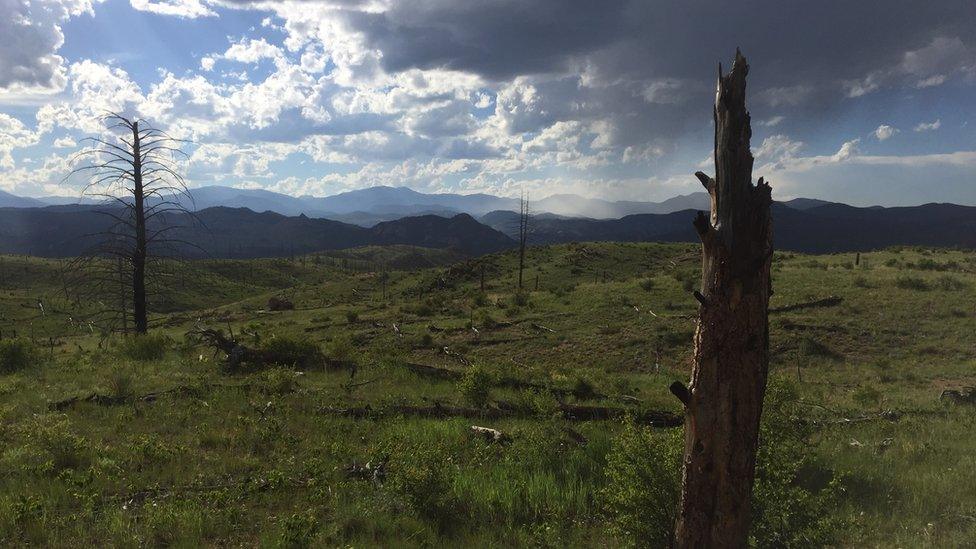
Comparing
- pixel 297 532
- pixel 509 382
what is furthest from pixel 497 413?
pixel 297 532

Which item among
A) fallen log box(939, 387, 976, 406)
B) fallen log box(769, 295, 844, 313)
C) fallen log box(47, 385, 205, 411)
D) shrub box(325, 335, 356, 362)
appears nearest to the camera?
fallen log box(47, 385, 205, 411)

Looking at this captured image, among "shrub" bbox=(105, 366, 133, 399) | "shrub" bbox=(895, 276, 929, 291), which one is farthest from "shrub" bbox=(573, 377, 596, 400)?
"shrub" bbox=(895, 276, 929, 291)

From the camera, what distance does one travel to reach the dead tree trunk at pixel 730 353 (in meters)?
4.22

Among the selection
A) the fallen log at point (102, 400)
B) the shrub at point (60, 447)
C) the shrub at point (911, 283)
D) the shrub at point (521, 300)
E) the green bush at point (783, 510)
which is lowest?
the shrub at point (521, 300)

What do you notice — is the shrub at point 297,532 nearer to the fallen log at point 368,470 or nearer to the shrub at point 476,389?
the fallen log at point 368,470

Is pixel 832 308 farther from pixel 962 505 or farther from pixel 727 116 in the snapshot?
pixel 727 116

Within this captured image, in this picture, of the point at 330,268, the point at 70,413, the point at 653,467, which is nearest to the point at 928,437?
the point at 653,467

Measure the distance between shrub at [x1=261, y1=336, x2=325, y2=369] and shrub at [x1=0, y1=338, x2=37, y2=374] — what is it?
7623 mm

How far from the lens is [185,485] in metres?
7.19

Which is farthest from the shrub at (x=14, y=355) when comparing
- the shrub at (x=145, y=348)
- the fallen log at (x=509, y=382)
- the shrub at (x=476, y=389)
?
the shrub at (x=476, y=389)

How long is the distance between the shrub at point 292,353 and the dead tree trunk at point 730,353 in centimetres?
1388

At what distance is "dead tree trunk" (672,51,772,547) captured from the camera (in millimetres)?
4223

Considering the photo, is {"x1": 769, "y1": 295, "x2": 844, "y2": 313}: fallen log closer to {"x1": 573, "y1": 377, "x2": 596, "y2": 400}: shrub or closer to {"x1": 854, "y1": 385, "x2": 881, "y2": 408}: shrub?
{"x1": 854, "y1": 385, "x2": 881, "y2": 408}: shrub

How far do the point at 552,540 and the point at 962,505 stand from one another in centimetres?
517
